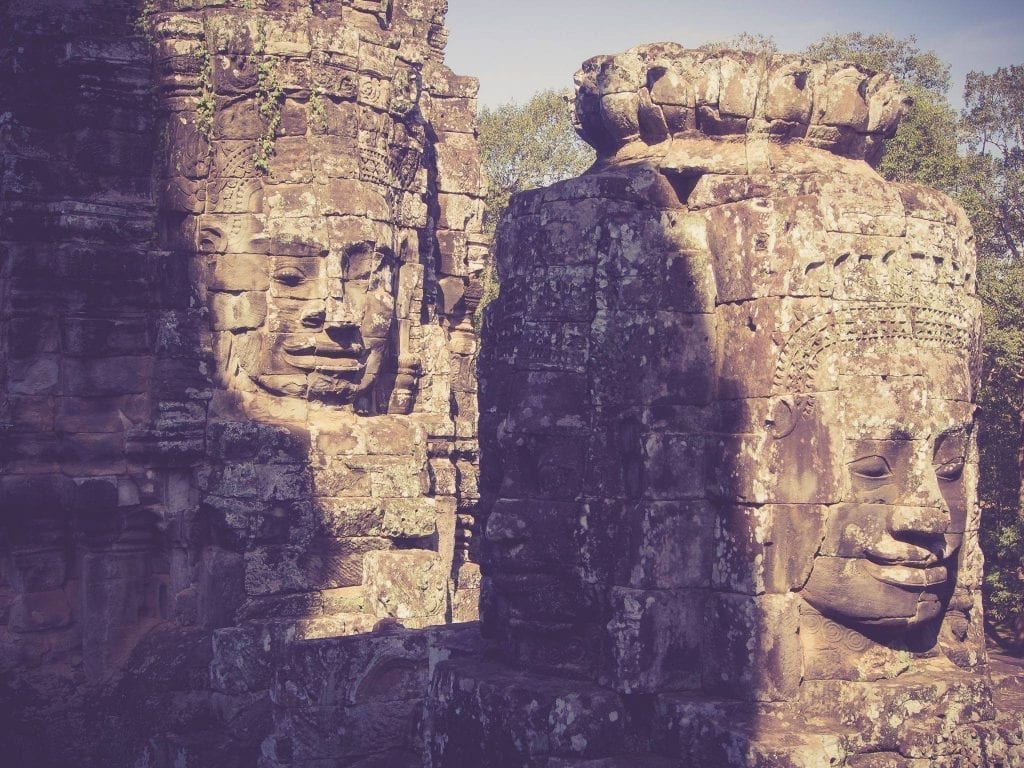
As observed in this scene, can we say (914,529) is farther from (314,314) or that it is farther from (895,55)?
(895,55)

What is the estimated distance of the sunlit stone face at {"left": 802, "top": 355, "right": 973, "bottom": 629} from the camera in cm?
585

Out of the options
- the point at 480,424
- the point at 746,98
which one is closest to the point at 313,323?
the point at 480,424

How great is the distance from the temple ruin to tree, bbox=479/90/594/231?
20.2m

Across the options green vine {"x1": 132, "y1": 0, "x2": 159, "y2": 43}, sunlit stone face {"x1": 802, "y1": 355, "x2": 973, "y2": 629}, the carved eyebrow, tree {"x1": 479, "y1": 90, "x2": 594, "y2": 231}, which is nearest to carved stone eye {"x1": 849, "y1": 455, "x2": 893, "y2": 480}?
sunlit stone face {"x1": 802, "y1": 355, "x2": 973, "y2": 629}

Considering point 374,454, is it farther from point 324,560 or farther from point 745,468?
point 745,468

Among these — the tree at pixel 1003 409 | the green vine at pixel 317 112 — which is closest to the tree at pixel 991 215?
the tree at pixel 1003 409

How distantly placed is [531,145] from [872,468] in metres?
29.3

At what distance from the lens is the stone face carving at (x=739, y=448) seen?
5871 millimetres

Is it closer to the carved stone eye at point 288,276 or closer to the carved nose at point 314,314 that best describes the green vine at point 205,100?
the carved stone eye at point 288,276

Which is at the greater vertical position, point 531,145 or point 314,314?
→ point 531,145

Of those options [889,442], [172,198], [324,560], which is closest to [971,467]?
[889,442]

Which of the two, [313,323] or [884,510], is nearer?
[884,510]

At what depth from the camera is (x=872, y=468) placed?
5.91 metres

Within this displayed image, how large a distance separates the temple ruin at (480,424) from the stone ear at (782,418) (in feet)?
0.05
